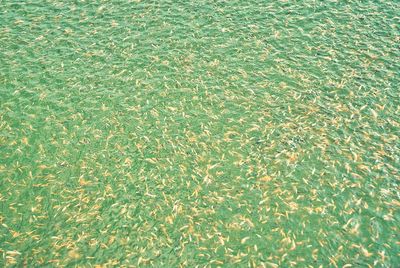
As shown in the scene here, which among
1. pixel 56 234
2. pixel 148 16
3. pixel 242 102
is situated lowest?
pixel 56 234

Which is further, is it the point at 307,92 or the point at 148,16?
the point at 148,16

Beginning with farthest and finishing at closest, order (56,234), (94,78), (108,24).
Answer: (108,24) → (94,78) → (56,234)

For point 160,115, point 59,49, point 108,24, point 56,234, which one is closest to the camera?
point 56,234

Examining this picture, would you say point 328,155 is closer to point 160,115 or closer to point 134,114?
point 160,115

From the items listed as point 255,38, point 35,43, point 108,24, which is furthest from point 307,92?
point 35,43

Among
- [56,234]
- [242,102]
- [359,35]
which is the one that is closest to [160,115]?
[242,102]

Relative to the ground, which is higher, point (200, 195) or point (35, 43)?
point (35, 43)
